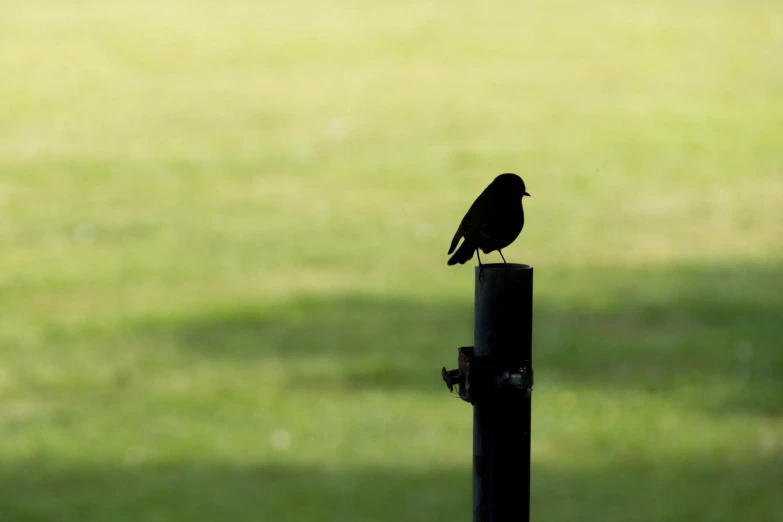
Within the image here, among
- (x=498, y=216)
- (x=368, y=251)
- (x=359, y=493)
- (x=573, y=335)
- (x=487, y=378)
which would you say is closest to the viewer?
(x=487, y=378)

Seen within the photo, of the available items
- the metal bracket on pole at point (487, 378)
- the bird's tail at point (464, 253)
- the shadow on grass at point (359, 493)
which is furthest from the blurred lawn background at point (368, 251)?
the metal bracket on pole at point (487, 378)

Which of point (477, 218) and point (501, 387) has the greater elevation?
point (477, 218)

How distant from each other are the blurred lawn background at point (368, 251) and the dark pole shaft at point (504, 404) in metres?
3.78

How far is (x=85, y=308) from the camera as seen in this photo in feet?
33.9

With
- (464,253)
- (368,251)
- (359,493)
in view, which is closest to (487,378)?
(464,253)

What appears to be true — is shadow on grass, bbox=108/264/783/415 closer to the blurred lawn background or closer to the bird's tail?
the blurred lawn background

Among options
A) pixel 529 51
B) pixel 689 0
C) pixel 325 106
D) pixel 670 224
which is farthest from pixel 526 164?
pixel 689 0

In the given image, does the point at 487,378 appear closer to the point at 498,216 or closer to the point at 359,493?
the point at 498,216

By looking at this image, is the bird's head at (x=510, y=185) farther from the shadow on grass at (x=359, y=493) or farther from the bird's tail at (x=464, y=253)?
the shadow on grass at (x=359, y=493)

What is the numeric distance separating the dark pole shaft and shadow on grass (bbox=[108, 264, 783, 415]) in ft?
18.3

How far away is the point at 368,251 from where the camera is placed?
40.4ft

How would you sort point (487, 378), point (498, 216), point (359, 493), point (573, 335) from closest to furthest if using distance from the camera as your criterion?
point (487, 378), point (498, 216), point (359, 493), point (573, 335)

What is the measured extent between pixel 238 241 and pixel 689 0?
13.6 m

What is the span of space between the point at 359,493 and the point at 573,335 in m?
3.37
